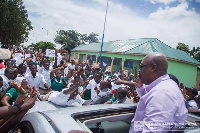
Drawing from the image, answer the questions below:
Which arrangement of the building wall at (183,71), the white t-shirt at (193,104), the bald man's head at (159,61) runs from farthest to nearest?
the building wall at (183,71)
the white t-shirt at (193,104)
the bald man's head at (159,61)

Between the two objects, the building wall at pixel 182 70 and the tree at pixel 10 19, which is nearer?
the building wall at pixel 182 70

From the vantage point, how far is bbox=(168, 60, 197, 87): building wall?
1580 cm

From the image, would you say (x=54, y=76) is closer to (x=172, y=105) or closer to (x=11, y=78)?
(x=11, y=78)

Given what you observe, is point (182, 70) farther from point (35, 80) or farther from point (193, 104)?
point (35, 80)

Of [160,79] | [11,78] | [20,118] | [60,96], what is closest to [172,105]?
[160,79]

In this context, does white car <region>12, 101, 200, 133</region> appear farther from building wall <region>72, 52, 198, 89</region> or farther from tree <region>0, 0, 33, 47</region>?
tree <region>0, 0, 33, 47</region>

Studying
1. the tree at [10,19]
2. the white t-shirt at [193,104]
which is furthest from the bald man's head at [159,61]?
the tree at [10,19]

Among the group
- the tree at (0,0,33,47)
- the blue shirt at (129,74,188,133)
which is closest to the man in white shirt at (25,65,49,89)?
the blue shirt at (129,74,188,133)

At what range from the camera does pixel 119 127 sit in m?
2.28

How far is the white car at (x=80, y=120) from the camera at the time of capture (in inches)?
58.8

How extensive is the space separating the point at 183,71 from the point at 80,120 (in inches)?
709

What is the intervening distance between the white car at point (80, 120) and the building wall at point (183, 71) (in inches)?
579

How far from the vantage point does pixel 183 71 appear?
17.1 metres

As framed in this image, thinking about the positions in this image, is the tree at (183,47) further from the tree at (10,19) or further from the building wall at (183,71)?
the tree at (10,19)
